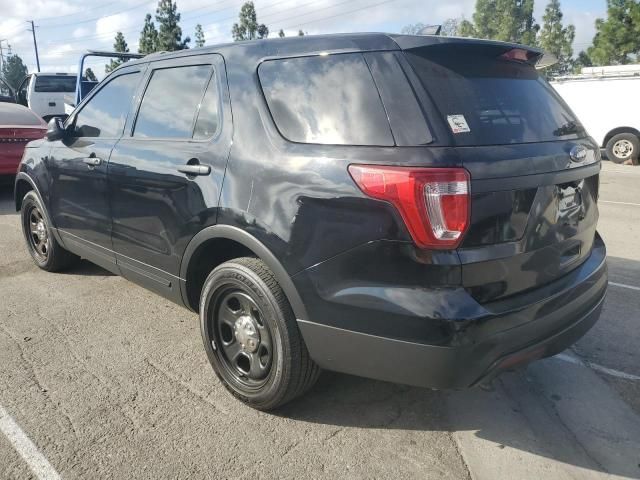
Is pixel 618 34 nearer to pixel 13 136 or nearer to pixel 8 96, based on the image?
pixel 8 96

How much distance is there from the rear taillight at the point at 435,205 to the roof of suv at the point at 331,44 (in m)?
0.65

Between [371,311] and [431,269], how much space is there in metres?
0.32

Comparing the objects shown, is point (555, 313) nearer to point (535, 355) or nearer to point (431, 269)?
point (535, 355)

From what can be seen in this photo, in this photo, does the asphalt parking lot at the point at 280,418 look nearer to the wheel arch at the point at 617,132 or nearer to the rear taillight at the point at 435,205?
the rear taillight at the point at 435,205

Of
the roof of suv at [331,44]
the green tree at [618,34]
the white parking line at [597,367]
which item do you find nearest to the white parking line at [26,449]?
the roof of suv at [331,44]

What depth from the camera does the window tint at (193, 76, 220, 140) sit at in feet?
9.80

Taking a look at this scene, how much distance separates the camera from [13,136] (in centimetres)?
848

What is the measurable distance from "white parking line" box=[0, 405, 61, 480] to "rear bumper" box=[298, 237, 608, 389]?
4.20 feet

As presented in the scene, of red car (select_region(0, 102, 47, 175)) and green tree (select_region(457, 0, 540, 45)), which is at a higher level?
green tree (select_region(457, 0, 540, 45))

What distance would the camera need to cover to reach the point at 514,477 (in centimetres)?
239

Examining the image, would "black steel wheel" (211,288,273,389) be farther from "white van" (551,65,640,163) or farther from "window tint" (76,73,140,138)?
"white van" (551,65,640,163)

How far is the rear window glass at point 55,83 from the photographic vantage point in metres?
18.3

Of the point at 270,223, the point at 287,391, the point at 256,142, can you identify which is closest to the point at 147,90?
the point at 256,142

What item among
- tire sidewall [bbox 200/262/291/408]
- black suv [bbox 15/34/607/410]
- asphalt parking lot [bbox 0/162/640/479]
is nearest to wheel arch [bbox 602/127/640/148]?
asphalt parking lot [bbox 0/162/640/479]
